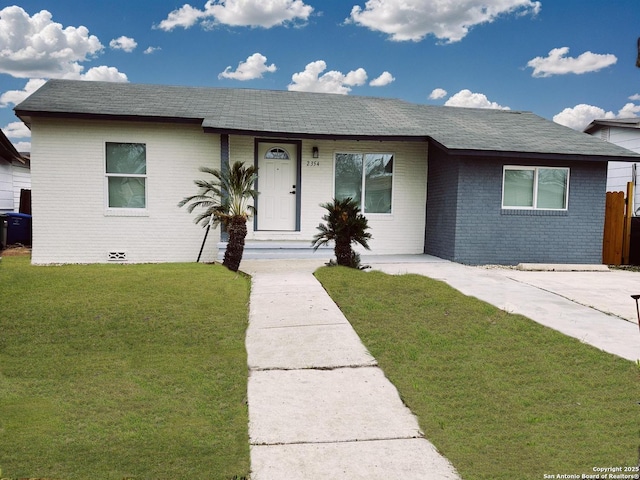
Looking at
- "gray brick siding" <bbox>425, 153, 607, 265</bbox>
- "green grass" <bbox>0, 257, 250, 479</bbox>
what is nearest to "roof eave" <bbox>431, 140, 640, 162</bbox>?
"gray brick siding" <bbox>425, 153, 607, 265</bbox>

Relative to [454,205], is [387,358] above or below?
below

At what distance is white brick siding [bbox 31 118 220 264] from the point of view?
453 inches

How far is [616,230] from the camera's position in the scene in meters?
13.4

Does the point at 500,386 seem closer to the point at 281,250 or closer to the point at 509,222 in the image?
the point at 281,250

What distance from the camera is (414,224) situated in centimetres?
1334

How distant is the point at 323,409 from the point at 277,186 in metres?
8.92

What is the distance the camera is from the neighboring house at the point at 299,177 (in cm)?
1155

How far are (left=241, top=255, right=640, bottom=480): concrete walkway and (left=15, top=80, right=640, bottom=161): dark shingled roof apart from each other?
3.24 m

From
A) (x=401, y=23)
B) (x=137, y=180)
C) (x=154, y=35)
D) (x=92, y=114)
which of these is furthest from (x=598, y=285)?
(x=154, y=35)

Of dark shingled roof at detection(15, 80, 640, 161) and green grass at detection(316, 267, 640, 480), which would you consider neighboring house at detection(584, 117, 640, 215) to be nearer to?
dark shingled roof at detection(15, 80, 640, 161)

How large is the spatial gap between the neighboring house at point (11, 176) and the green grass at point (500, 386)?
45.6 ft

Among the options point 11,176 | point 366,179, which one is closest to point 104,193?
point 366,179

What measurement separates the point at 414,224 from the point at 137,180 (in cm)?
686

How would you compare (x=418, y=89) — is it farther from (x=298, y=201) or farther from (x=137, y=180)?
(x=137, y=180)
